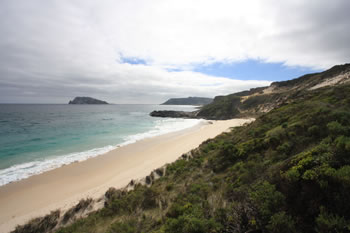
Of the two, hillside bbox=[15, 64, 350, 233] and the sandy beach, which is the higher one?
hillside bbox=[15, 64, 350, 233]

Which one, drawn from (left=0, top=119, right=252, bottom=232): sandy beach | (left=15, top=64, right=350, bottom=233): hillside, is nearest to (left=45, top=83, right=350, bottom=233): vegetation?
(left=15, top=64, right=350, bottom=233): hillside

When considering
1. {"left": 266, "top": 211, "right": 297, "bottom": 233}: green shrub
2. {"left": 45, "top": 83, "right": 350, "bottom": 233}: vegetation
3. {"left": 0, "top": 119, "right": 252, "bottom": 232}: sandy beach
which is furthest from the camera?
{"left": 0, "top": 119, "right": 252, "bottom": 232}: sandy beach

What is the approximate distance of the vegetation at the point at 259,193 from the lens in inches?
116

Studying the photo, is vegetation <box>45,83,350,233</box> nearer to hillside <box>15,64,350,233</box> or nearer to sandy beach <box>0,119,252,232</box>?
hillside <box>15,64,350,233</box>

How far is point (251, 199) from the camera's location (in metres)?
3.90

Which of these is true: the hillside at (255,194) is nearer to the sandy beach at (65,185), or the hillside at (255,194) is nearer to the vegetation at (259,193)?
the vegetation at (259,193)

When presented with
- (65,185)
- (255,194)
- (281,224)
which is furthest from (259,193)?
(65,185)

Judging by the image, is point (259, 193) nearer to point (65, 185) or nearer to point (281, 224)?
point (281, 224)

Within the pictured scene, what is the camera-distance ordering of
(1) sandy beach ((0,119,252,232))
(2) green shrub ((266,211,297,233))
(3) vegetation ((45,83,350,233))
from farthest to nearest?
1. (1) sandy beach ((0,119,252,232))
2. (3) vegetation ((45,83,350,233))
3. (2) green shrub ((266,211,297,233))

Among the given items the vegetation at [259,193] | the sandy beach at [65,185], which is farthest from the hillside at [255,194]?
the sandy beach at [65,185]

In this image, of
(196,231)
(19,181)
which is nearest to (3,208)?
(19,181)

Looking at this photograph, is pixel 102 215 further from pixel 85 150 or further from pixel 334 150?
pixel 85 150

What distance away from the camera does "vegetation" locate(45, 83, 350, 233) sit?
2.95m

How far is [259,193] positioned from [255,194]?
0.34 ft
